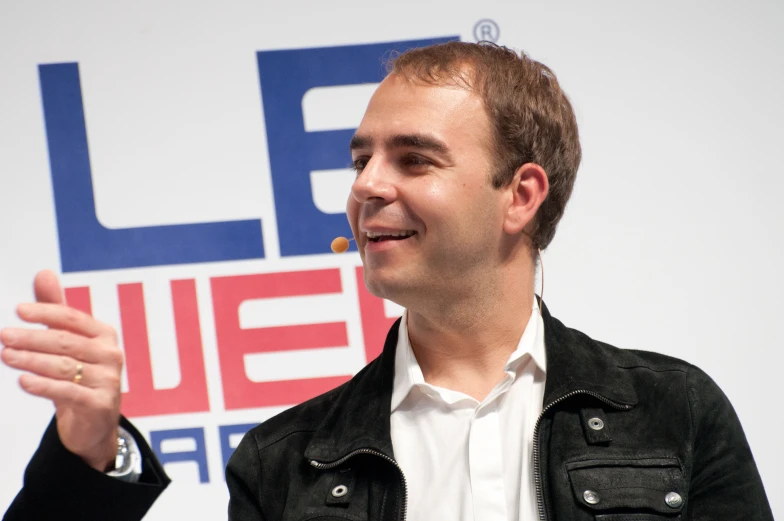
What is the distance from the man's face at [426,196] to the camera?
5.64 feet

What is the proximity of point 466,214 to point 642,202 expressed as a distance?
39.5 inches

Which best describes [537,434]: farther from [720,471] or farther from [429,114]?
[429,114]

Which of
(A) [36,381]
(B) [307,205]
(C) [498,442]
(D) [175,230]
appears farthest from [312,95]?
(A) [36,381]

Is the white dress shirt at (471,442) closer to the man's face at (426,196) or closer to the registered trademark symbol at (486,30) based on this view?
the man's face at (426,196)

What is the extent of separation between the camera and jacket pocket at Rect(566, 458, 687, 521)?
1.59 m

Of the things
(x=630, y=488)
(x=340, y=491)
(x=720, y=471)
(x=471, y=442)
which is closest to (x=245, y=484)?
(x=340, y=491)

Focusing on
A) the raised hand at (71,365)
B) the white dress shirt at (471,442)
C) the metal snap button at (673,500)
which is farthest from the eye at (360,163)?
the metal snap button at (673,500)

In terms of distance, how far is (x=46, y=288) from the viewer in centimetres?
130

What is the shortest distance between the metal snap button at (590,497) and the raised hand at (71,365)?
76 centimetres

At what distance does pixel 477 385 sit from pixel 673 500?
0.39 meters

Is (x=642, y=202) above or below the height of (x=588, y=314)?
above

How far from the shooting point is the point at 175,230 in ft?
8.39

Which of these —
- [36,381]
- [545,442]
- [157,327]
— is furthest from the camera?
[157,327]

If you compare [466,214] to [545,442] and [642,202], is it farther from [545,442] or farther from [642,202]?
[642,202]
